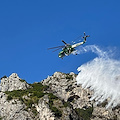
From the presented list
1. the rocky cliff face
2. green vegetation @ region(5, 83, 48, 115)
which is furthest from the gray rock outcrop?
green vegetation @ region(5, 83, 48, 115)

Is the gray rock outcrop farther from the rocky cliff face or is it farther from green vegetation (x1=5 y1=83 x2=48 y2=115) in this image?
green vegetation (x1=5 y1=83 x2=48 y2=115)

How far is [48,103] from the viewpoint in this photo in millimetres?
Answer: 88188

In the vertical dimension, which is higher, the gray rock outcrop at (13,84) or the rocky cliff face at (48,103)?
the gray rock outcrop at (13,84)

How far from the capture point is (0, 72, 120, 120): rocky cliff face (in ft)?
277

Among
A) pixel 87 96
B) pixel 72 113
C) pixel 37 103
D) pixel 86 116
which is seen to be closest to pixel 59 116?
pixel 72 113

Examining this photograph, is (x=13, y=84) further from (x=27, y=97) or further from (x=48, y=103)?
(x=48, y=103)

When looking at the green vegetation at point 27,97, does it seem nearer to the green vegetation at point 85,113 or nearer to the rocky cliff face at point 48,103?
the rocky cliff face at point 48,103

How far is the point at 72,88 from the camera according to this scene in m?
120

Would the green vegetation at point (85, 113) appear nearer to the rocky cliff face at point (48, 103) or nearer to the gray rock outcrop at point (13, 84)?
the rocky cliff face at point (48, 103)

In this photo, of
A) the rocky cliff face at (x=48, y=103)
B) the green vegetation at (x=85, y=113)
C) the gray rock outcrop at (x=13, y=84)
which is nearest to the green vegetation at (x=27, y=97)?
the rocky cliff face at (x=48, y=103)

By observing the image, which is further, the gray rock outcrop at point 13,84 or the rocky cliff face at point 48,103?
the gray rock outcrop at point 13,84

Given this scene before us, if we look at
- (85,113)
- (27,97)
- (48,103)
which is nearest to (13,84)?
(27,97)

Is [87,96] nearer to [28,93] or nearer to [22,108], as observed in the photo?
[28,93]

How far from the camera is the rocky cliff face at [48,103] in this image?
84.4 metres
